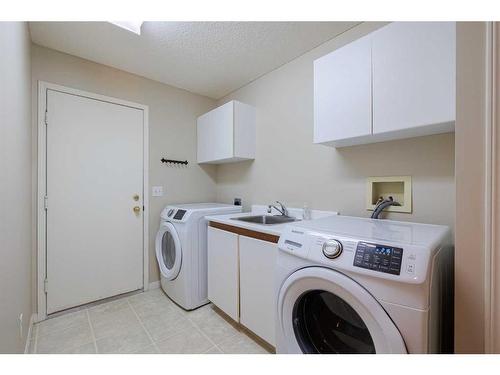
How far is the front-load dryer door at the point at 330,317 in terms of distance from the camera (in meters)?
0.84

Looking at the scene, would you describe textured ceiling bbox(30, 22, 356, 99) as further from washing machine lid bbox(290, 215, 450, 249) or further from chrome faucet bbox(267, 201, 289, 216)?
washing machine lid bbox(290, 215, 450, 249)

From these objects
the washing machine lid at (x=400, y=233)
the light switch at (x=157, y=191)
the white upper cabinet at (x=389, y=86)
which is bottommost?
the washing machine lid at (x=400, y=233)

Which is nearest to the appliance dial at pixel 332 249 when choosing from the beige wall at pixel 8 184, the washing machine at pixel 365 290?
the washing machine at pixel 365 290

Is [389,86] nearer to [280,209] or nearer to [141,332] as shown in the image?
[280,209]

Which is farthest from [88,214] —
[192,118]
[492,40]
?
[492,40]

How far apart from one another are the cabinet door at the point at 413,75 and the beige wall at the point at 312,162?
326mm

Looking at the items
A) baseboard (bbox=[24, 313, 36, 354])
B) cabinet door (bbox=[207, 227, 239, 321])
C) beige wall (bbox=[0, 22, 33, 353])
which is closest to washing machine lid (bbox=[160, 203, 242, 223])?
cabinet door (bbox=[207, 227, 239, 321])

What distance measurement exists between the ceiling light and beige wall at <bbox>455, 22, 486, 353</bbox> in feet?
6.21

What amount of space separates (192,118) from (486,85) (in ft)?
8.57

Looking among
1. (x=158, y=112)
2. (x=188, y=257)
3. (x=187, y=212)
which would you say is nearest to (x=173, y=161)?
(x=158, y=112)

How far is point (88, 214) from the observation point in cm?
208

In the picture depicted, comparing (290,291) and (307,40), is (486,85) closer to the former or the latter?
(290,291)

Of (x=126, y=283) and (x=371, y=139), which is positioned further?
(x=126, y=283)

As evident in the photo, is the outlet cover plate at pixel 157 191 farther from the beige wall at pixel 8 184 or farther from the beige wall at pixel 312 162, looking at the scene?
the beige wall at pixel 8 184
